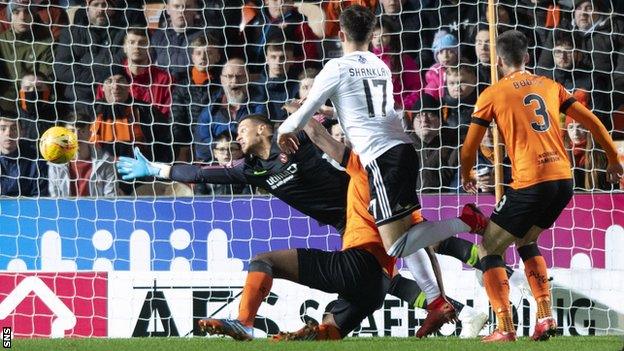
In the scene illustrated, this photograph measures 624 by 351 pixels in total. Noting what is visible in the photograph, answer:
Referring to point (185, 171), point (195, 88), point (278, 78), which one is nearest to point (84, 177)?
point (195, 88)

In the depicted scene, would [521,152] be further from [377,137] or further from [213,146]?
[213,146]

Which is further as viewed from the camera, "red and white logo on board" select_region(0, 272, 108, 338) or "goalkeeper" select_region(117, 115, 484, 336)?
"red and white logo on board" select_region(0, 272, 108, 338)

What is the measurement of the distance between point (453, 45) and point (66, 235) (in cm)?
352

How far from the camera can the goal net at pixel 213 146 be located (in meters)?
9.57

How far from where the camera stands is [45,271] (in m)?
9.76

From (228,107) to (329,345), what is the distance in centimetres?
392

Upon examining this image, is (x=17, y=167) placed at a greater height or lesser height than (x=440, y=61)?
lesser

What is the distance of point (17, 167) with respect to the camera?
10609mm

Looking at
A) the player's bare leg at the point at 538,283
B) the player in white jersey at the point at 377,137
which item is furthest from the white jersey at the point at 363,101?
the player's bare leg at the point at 538,283

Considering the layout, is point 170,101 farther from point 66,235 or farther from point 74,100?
point 66,235

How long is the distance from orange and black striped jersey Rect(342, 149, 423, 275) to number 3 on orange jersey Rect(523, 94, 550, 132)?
2.81 feet

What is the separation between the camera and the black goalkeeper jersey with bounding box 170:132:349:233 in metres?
8.70

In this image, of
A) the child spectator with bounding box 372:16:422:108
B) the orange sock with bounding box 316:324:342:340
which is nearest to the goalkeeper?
the orange sock with bounding box 316:324:342:340

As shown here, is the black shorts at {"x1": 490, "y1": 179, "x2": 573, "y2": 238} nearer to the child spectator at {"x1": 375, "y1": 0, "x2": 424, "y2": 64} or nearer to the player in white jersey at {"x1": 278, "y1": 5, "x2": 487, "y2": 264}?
the player in white jersey at {"x1": 278, "y1": 5, "x2": 487, "y2": 264}
